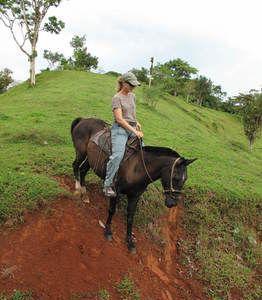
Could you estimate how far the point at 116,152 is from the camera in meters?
8.43

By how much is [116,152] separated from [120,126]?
566 millimetres

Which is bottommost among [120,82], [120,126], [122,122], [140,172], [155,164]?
[140,172]

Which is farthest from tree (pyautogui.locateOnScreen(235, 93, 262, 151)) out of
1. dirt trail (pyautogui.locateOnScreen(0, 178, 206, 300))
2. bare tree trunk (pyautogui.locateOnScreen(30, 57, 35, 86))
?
dirt trail (pyautogui.locateOnScreen(0, 178, 206, 300))

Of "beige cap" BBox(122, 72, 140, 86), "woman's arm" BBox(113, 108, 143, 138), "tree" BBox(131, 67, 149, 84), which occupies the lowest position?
"tree" BBox(131, 67, 149, 84)

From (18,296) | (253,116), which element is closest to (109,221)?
(18,296)

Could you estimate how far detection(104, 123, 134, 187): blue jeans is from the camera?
27.6 ft

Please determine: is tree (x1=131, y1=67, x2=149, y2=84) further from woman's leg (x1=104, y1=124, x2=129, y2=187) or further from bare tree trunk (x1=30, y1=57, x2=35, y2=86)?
woman's leg (x1=104, y1=124, x2=129, y2=187)

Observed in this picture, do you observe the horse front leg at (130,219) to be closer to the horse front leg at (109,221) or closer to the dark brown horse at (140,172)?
the dark brown horse at (140,172)

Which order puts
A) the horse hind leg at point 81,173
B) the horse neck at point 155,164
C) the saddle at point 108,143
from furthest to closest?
the horse hind leg at point 81,173, the saddle at point 108,143, the horse neck at point 155,164

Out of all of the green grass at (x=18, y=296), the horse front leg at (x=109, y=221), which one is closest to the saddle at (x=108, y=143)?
the horse front leg at (x=109, y=221)

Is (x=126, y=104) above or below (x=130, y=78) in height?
below

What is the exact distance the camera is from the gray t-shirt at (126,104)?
332 inches

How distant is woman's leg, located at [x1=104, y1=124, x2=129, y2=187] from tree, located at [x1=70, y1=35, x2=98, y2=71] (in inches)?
1848

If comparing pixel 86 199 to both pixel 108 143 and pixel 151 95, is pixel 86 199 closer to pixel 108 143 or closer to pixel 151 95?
pixel 108 143
